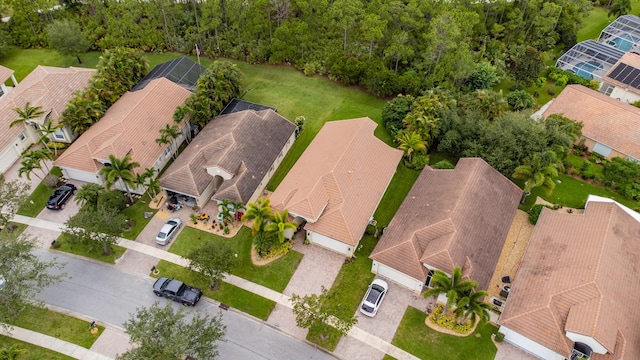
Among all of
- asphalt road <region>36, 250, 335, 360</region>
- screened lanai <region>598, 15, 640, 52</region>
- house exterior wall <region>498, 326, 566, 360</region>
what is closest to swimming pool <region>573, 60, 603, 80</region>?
screened lanai <region>598, 15, 640, 52</region>

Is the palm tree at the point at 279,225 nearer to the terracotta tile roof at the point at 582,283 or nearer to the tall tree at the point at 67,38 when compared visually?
the terracotta tile roof at the point at 582,283

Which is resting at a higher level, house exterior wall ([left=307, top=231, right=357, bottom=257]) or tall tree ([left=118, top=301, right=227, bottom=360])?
tall tree ([left=118, top=301, right=227, bottom=360])

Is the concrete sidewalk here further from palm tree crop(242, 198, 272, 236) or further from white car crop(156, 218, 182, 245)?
palm tree crop(242, 198, 272, 236)

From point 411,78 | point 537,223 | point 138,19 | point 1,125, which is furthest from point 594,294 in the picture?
point 138,19

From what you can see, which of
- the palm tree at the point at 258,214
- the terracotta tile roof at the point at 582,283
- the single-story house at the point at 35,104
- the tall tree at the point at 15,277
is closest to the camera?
the terracotta tile roof at the point at 582,283

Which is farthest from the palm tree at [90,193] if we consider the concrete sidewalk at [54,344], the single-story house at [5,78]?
the single-story house at [5,78]

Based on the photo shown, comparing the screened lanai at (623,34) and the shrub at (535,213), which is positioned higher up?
the screened lanai at (623,34)
